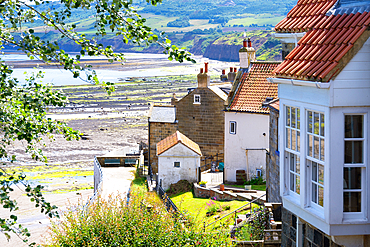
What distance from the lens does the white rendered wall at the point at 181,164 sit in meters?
26.2

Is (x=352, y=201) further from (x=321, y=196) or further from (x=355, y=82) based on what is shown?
(x=355, y=82)

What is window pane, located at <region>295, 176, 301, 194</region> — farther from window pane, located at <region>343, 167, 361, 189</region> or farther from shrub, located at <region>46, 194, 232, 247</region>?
shrub, located at <region>46, 194, 232, 247</region>

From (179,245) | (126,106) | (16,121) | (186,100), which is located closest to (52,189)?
(186,100)

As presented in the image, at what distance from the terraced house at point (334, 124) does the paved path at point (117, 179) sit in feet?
64.7

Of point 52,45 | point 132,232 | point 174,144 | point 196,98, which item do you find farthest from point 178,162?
point 52,45

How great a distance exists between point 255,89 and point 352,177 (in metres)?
21.1

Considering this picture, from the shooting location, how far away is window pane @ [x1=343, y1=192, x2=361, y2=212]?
24.6ft

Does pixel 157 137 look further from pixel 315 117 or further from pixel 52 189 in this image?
pixel 315 117

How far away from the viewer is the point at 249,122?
2791 cm

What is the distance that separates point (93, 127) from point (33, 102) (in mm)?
62855

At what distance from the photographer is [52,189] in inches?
1499

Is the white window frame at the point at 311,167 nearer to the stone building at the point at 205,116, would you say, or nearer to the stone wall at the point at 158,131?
the stone building at the point at 205,116

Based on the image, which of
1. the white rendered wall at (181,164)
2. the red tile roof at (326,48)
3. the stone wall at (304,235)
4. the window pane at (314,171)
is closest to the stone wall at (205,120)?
the white rendered wall at (181,164)

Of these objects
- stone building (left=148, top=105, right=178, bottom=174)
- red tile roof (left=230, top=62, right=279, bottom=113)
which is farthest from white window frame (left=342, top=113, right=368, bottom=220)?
stone building (left=148, top=105, right=178, bottom=174)
